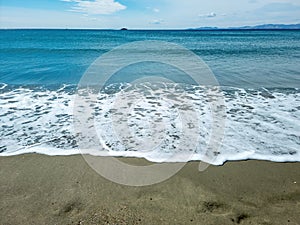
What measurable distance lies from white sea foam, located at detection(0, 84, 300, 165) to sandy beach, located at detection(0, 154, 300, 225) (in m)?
0.44

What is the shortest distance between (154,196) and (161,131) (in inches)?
87.5

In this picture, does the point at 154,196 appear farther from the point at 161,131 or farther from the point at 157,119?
the point at 157,119

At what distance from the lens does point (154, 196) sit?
10.5ft

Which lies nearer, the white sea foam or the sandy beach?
the sandy beach

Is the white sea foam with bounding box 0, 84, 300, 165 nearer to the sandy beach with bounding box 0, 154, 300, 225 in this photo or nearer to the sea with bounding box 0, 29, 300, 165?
the sea with bounding box 0, 29, 300, 165

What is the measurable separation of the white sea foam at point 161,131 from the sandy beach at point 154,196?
17.4 inches

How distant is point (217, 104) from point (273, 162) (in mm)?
3414

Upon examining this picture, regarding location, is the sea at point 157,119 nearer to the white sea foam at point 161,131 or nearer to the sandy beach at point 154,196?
the white sea foam at point 161,131

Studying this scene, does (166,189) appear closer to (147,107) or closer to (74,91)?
(147,107)

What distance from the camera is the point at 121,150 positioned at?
4.47m

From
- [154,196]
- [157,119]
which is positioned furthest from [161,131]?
[154,196]

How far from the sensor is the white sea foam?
4.38 metres

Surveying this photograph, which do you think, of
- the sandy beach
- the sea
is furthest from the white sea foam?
the sandy beach

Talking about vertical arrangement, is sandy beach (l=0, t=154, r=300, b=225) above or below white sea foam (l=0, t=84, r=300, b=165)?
below
